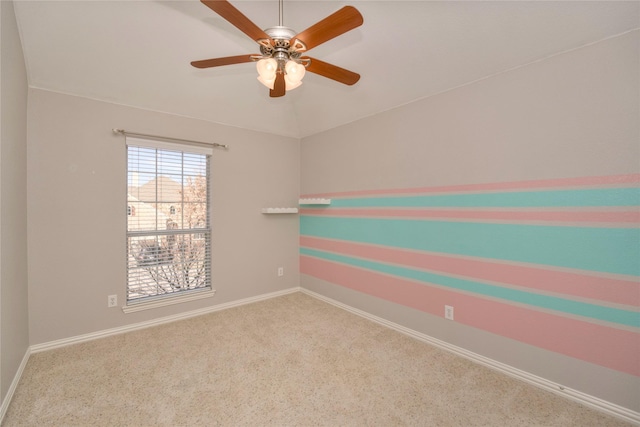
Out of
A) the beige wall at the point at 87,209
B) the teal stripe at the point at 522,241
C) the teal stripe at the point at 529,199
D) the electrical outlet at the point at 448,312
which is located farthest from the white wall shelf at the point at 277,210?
the electrical outlet at the point at 448,312

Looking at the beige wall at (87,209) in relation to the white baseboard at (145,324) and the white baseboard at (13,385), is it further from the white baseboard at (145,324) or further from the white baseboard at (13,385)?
the white baseboard at (13,385)

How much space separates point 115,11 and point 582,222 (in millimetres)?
3738

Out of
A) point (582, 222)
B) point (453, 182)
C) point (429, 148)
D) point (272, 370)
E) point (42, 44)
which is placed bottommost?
point (272, 370)

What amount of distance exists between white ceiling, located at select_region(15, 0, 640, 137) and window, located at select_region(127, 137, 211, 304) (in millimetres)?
518

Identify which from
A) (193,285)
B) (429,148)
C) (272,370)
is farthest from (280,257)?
(429,148)

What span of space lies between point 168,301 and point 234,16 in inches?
117

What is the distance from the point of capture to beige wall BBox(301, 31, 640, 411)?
5.63 feet

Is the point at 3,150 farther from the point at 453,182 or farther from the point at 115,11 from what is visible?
the point at 453,182

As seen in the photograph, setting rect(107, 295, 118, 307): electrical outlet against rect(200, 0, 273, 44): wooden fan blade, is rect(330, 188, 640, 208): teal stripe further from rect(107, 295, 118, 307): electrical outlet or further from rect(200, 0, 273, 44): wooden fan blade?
rect(107, 295, 118, 307): electrical outlet

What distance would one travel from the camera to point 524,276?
2.09 metres

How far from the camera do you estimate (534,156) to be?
6.66ft

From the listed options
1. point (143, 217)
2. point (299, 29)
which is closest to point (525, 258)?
point (299, 29)

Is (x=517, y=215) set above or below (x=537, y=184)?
below

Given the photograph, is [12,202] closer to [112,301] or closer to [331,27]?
[112,301]
